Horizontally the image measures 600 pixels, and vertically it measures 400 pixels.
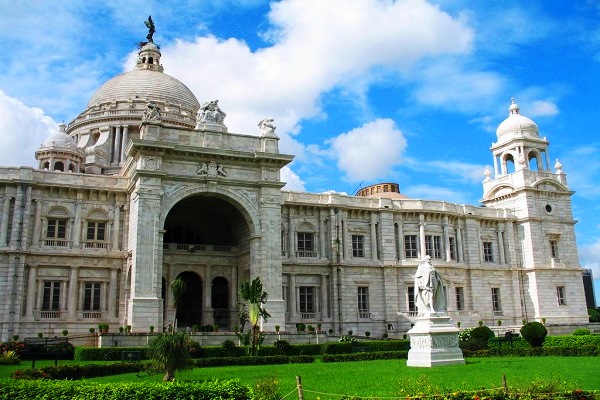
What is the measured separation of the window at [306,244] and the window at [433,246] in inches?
413

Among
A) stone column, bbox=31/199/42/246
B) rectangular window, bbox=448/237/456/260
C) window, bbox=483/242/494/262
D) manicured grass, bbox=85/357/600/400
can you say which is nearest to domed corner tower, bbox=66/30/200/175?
stone column, bbox=31/199/42/246

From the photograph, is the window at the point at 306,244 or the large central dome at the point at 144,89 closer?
the window at the point at 306,244

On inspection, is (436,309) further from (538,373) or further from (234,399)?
(234,399)

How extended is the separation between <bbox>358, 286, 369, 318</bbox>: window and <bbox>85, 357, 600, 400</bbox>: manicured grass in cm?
2197

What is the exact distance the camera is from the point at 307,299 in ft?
153

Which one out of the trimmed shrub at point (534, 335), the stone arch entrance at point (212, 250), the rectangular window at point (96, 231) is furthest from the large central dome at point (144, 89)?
the trimmed shrub at point (534, 335)

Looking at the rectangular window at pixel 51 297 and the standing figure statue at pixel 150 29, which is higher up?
the standing figure statue at pixel 150 29

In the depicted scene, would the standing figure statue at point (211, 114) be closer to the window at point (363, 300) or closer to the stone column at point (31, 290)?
the stone column at point (31, 290)

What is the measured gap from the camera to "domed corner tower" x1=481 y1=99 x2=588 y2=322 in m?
53.8

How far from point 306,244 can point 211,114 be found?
44.5 ft

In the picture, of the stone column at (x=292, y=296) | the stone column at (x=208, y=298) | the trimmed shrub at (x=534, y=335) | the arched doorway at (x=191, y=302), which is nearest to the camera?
the trimmed shrub at (x=534, y=335)

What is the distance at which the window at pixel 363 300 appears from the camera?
158 ft

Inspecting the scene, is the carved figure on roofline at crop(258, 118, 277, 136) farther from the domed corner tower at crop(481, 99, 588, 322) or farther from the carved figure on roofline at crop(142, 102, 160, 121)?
the domed corner tower at crop(481, 99, 588, 322)

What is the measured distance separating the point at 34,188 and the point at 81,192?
3.02m
